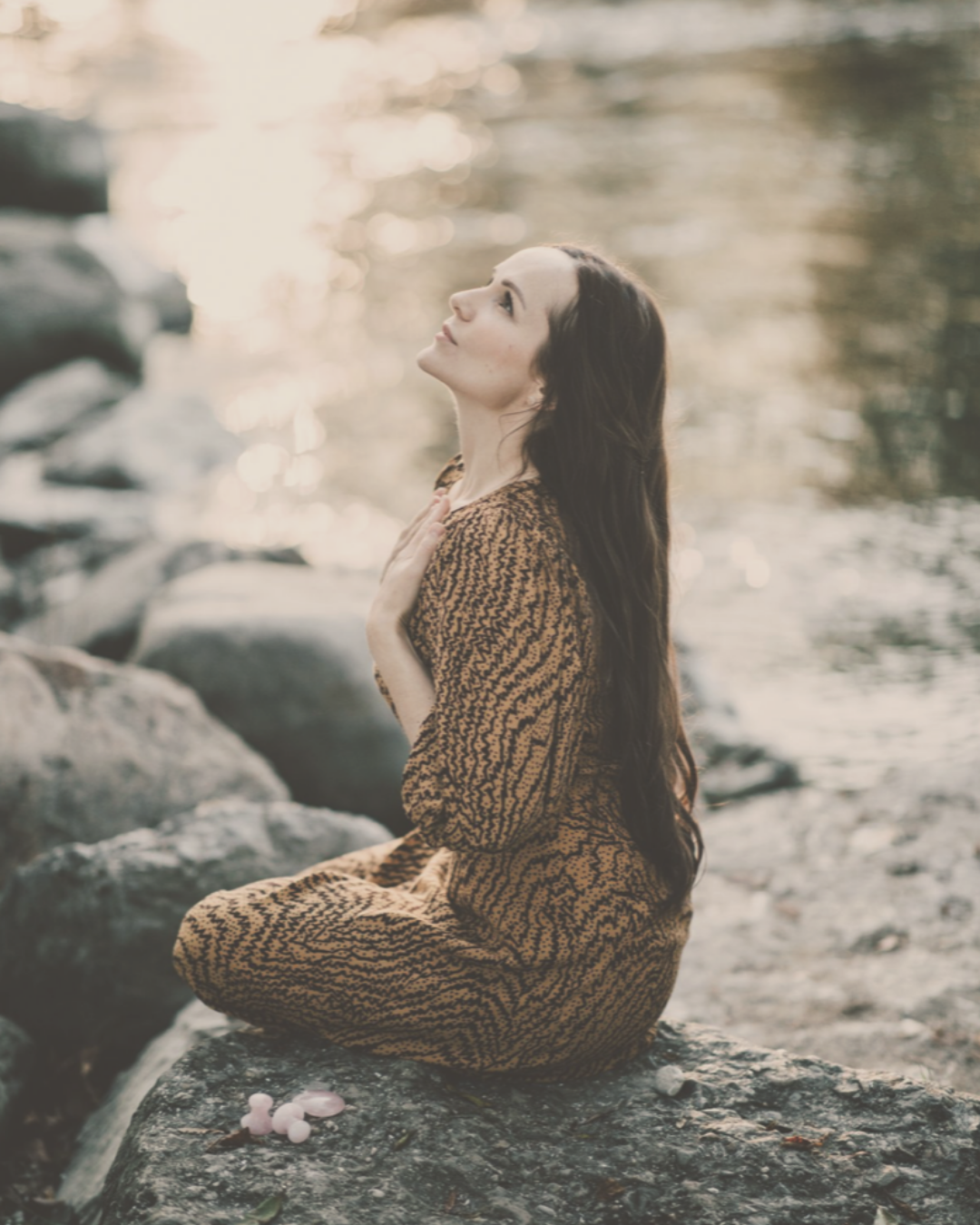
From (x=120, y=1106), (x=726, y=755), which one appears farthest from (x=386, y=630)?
(x=726, y=755)

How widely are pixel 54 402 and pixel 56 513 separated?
2.46 meters

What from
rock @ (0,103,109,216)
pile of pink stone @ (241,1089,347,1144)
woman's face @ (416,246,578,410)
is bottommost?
pile of pink stone @ (241,1089,347,1144)

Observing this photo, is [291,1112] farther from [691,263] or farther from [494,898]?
[691,263]

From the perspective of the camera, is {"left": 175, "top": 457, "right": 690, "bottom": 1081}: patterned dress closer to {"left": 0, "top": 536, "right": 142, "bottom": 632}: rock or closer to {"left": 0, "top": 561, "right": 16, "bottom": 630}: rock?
{"left": 0, "top": 536, "right": 142, "bottom": 632}: rock

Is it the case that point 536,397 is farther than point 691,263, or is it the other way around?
point 691,263

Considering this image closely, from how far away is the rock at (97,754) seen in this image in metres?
4.46

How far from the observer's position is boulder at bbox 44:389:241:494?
985 cm

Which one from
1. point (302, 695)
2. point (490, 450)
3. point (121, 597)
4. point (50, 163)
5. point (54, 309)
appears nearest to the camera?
point (490, 450)

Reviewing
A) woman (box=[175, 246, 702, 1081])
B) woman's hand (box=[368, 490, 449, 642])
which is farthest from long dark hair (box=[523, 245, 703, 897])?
woman's hand (box=[368, 490, 449, 642])

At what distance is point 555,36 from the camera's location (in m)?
30.0

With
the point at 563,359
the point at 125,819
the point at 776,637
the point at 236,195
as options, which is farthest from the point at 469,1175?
the point at 236,195

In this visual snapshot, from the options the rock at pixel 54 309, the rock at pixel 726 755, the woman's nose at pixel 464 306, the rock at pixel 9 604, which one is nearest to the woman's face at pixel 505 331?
the woman's nose at pixel 464 306

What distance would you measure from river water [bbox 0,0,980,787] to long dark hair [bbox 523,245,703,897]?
1.40 feet

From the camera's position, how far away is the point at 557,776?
9.18ft
